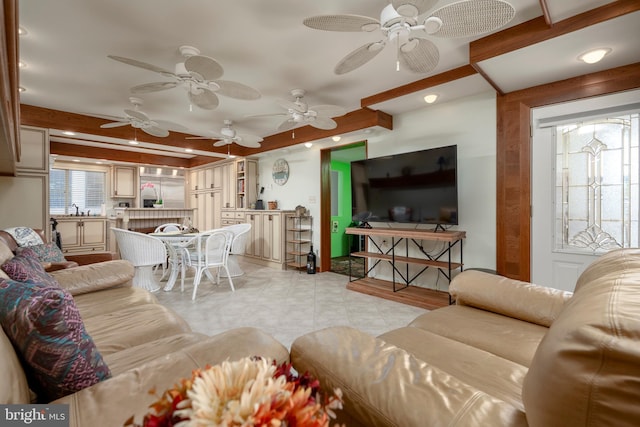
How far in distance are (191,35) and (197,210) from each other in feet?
19.8

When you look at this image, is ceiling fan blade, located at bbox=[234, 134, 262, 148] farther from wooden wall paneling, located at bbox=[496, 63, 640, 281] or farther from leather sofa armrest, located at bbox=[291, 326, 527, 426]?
leather sofa armrest, located at bbox=[291, 326, 527, 426]

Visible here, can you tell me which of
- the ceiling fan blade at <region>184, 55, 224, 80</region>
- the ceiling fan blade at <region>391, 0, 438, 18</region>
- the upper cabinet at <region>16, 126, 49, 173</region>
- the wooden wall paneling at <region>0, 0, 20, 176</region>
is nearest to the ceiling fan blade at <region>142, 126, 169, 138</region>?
the upper cabinet at <region>16, 126, 49, 173</region>

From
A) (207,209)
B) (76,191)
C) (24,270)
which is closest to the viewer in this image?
(24,270)

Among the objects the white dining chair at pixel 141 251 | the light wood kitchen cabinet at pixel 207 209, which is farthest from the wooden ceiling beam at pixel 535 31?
the light wood kitchen cabinet at pixel 207 209

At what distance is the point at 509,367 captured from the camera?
1153 mm

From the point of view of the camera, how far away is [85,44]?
2.45 meters

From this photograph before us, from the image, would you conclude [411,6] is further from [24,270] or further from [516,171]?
[24,270]

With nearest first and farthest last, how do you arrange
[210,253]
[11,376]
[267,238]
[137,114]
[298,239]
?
[11,376] → [137,114] → [210,253] → [298,239] → [267,238]

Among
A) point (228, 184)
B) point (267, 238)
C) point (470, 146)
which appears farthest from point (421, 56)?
point (228, 184)

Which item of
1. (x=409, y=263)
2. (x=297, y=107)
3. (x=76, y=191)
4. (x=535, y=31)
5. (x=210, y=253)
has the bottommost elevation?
(x=409, y=263)

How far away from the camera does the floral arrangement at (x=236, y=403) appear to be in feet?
1.27

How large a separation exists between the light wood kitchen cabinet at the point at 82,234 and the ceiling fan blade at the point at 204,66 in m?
6.26

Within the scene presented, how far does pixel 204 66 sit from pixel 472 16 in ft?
5.97

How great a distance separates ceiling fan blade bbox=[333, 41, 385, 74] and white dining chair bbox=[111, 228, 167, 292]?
3163 mm
